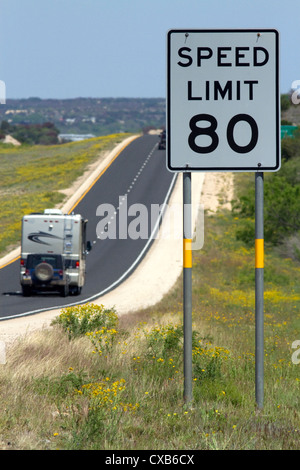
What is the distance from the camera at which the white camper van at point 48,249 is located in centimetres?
2873

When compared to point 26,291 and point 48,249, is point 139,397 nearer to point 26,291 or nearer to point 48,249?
point 48,249

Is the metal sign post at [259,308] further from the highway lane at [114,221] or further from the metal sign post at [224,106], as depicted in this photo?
the highway lane at [114,221]

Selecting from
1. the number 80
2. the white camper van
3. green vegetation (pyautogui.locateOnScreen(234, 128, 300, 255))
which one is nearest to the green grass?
the number 80

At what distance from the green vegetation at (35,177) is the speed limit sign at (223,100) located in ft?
129

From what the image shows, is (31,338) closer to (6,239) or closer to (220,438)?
(220,438)

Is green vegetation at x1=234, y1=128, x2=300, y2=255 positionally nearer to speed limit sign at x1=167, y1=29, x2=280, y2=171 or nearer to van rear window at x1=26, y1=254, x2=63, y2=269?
van rear window at x1=26, y1=254, x2=63, y2=269

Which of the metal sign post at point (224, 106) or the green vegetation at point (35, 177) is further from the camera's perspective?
the green vegetation at point (35, 177)

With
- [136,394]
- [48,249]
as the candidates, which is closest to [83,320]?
[136,394]

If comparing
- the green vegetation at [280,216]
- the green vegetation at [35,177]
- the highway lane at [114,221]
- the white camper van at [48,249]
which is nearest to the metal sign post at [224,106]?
the highway lane at [114,221]

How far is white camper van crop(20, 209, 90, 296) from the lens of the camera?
94.3ft

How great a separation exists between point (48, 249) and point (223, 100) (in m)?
22.2

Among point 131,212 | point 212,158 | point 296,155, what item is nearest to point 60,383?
point 212,158

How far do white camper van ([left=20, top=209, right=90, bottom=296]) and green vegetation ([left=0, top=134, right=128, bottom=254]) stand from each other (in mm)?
16794

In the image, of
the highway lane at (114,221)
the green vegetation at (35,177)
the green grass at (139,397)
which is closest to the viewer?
the green grass at (139,397)
